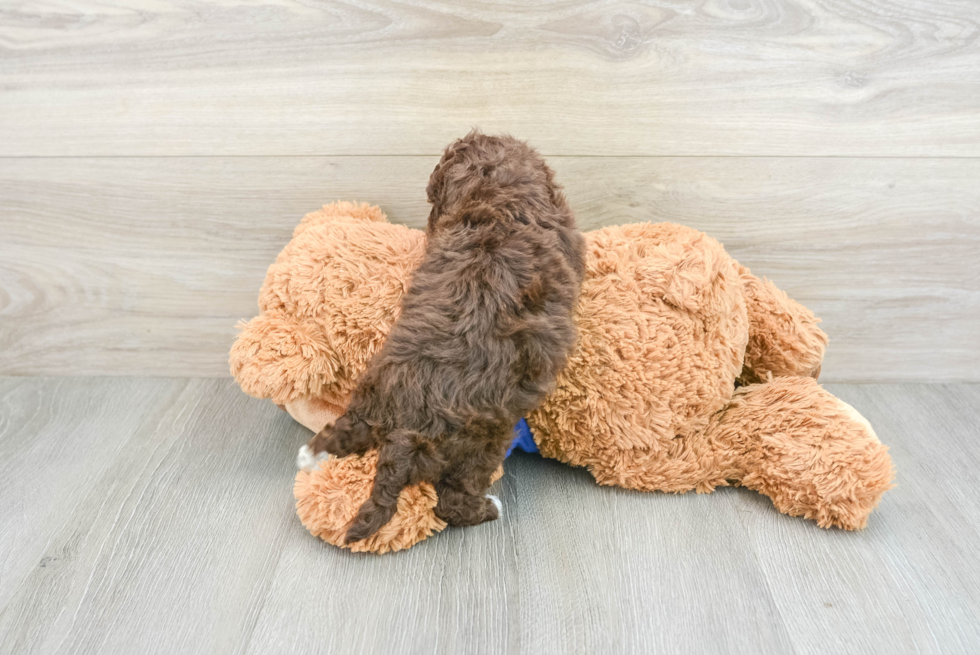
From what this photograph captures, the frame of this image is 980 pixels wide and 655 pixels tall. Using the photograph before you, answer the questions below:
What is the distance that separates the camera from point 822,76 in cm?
83

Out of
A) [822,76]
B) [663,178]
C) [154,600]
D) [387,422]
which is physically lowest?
[154,600]

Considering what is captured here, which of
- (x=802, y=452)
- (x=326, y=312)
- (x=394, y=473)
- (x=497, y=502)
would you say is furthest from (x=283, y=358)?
(x=802, y=452)

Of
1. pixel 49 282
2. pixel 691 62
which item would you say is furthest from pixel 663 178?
pixel 49 282

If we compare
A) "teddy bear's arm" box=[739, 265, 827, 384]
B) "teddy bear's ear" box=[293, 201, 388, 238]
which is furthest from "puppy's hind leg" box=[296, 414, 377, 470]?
"teddy bear's arm" box=[739, 265, 827, 384]

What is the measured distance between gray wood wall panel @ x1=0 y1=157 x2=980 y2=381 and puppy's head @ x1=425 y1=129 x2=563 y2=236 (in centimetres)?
19

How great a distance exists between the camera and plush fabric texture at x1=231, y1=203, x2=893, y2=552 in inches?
26.9

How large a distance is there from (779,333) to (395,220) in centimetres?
51

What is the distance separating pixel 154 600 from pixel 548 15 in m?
0.77

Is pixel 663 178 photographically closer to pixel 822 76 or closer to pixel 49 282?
pixel 822 76

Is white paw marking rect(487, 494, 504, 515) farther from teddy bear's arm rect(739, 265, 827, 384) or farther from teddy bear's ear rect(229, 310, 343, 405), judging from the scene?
teddy bear's arm rect(739, 265, 827, 384)

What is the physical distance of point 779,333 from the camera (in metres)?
0.79

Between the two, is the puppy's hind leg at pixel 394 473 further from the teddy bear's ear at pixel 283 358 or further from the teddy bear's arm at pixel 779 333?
the teddy bear's arm at pixel 779 333

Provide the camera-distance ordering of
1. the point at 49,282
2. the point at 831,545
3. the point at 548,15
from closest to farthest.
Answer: the point at 831,545 → the point at 548,15 → the point at 49,282

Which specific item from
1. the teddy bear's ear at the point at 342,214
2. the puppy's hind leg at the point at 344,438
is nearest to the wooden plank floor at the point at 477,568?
the puppy's hind leg at the point at 344,438
